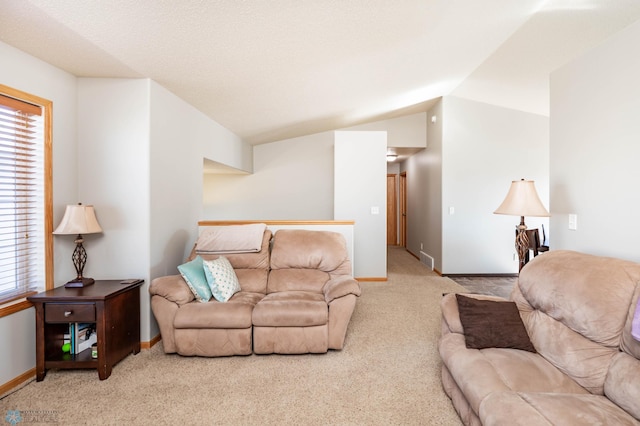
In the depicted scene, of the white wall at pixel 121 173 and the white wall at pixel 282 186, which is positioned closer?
the white wall at pixel 121 173

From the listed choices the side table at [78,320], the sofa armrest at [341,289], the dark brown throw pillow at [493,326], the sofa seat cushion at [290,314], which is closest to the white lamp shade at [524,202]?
the dark brown throw pillow at [493,326]

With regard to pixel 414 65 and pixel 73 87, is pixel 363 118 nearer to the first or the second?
pixel 414 65

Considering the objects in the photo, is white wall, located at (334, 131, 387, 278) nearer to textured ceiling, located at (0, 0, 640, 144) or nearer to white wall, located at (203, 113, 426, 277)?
textured ceiling, located at (0, 0, 640, 144)

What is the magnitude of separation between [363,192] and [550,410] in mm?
3816

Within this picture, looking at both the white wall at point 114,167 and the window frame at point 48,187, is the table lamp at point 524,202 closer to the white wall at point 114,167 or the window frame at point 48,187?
the white wall at point 114,167

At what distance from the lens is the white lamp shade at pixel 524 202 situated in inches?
102

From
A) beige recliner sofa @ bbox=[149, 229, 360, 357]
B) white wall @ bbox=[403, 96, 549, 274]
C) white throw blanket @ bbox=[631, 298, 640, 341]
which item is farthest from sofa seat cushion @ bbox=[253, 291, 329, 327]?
white wall @ bbox=[403, 96, 549, 274]

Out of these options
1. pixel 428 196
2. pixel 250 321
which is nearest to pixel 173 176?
pixel 250 321

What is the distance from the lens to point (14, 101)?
2.15 meters

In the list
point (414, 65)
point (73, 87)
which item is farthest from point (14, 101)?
point (414, 65)

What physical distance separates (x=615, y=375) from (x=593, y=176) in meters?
1.52

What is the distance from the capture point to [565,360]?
5.48 ft

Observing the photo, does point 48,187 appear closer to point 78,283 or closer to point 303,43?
point 78,283

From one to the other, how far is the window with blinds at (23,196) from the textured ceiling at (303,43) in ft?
1.49
